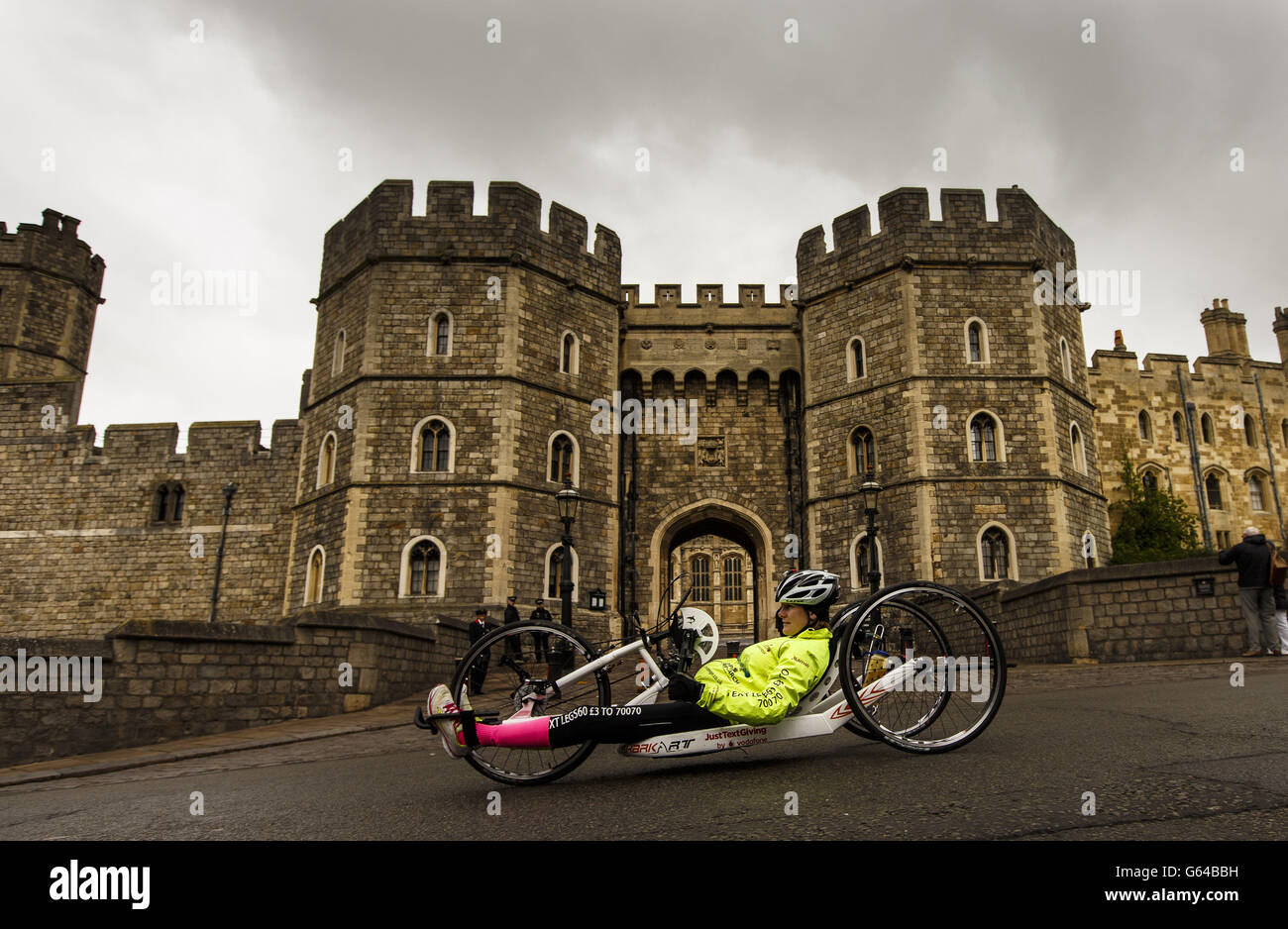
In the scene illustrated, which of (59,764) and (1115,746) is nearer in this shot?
(1115,746)

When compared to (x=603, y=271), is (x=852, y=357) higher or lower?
lower

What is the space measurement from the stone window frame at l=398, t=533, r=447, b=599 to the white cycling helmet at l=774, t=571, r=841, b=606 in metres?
15.0

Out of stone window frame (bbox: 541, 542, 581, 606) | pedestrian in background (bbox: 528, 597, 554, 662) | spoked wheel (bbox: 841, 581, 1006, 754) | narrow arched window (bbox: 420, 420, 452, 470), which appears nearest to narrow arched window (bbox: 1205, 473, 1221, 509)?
stone window frame (bbox: 541, 542, 581, 606)

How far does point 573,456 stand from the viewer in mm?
20719

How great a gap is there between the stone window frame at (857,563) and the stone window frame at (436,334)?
9.95 meters

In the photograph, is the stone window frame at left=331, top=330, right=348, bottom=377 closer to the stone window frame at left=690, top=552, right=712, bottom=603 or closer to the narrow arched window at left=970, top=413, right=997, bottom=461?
the narrow arched window at left=970, top=413, right=997, bottom=461

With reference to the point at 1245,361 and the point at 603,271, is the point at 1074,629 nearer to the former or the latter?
the point at 603,271

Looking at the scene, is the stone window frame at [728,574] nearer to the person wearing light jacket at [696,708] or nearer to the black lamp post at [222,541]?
the black lamp post at [222,541]

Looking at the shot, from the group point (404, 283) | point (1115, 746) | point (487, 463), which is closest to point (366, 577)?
point (487, 463)

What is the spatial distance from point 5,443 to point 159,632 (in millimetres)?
21402

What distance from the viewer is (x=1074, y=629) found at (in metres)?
11.6

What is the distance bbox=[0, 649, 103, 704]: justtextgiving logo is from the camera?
7.55 metres

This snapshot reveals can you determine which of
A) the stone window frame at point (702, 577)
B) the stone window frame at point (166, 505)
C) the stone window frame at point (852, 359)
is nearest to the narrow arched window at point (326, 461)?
the stone window frame at point (166, 505)
